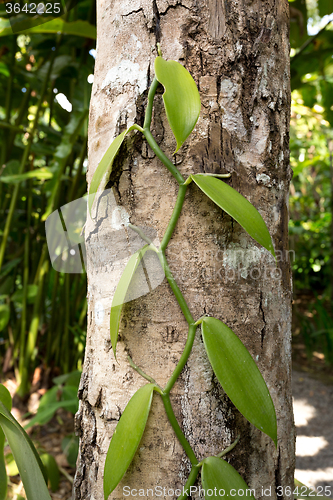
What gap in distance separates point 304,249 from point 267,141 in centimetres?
293

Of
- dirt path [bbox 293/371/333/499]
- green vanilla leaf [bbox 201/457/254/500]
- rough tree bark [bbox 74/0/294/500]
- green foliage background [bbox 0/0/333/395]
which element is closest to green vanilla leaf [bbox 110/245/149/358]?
rough tree bark [bbox 74/0/294/500]

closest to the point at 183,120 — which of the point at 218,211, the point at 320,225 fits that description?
the point at 218,211

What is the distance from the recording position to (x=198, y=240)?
1.07ft

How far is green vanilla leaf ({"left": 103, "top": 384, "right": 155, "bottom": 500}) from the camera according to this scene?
298 mm

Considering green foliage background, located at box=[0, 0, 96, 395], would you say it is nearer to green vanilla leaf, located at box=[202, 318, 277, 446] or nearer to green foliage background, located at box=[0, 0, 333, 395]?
green foliage background, located at box=[0, 0, 333, 395]

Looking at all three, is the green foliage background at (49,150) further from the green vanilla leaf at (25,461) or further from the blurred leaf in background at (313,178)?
the green vanilla leaf at (25,461)

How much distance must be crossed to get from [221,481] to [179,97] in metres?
0.33

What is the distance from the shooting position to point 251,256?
0.34 meters

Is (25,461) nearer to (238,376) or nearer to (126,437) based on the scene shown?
(126,437)

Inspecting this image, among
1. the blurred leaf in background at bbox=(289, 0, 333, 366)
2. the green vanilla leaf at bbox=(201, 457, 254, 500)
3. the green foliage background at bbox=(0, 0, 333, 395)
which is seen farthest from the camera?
the blurred leaf in background at bbox=(289, 0, 333, 366)

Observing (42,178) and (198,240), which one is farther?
(42,178)

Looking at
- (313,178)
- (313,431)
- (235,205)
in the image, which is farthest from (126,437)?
(313,178)

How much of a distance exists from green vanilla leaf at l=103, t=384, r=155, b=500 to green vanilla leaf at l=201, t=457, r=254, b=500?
6 cm

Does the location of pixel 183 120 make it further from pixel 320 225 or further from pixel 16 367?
pixel 320 225
